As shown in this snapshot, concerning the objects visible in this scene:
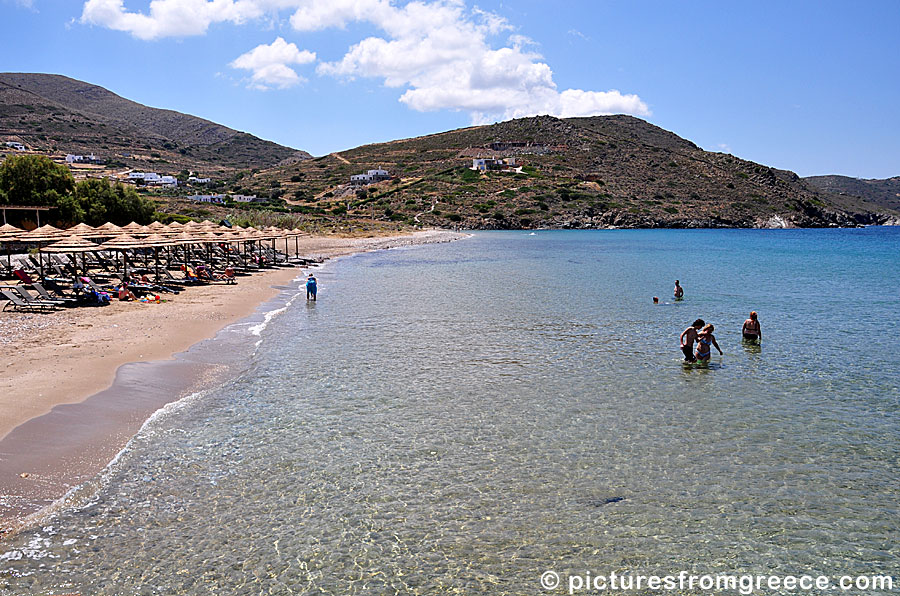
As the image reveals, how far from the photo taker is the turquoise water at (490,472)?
6.45 meters

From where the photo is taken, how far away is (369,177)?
11706 cm

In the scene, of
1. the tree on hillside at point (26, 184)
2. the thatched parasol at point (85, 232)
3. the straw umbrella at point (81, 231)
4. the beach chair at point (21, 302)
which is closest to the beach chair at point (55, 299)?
the beach chair at point (21, 302)

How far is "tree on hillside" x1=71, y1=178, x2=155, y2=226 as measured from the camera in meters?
39.6

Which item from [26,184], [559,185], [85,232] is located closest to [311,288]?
[85,232]

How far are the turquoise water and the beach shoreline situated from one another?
47 cm

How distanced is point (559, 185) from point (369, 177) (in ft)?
116

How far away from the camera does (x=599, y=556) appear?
21.7ft

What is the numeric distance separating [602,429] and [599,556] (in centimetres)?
366

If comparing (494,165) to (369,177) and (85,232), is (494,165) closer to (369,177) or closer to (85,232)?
(369,177)

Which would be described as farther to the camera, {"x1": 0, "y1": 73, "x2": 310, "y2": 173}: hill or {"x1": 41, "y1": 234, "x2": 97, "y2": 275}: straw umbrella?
{"x1": 0, "y1": 73, "x2": 310, "y2": 173}: hill

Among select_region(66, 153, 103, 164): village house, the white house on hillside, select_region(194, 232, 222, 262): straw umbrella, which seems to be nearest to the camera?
select_region(194, 232, 222, 262): straw umbrella

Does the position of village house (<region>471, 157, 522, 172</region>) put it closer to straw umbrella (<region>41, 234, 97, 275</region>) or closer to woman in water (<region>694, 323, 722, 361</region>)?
straw umbrella (<region>41, 234, 97, 275</region>)

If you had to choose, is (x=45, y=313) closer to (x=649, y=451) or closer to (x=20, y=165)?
(x=649, y=451)

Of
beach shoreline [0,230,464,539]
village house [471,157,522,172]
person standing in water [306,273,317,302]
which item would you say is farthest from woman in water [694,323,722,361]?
village house [471,157,522,172]
